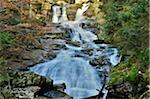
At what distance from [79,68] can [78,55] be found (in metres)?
1.40

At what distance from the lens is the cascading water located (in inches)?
420

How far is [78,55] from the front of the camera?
1332 cm

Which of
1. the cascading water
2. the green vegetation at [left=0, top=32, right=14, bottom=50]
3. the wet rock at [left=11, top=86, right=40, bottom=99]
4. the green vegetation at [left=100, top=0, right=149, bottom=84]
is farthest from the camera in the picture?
the cascading water

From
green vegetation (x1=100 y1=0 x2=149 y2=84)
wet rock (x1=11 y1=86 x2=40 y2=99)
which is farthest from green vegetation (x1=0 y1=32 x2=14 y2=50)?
green vegetation (x1=100 y1=0 x2=149 y2=84)

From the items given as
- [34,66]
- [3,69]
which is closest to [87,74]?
[34,66]

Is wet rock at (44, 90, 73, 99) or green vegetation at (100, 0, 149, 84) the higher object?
green vegetation at (100, 0, 149, 84)

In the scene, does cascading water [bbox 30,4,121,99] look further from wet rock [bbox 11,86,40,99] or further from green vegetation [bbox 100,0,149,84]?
wet rock [bbox 11,86,40,99]

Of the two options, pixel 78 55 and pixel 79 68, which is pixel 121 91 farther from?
pixel 78 55

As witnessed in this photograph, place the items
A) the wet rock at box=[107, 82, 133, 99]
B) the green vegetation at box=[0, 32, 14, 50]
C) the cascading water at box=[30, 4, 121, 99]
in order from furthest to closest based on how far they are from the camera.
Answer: the cascading water at box=[30, 4, 121, 99] < the green vegetation at box=[0, 32, 14, 50] < the wet rock at box=[107, 82, 133, 99]

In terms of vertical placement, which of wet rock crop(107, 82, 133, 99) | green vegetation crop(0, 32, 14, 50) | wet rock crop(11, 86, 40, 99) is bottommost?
wet rock crop(11, 86, 40, 99)

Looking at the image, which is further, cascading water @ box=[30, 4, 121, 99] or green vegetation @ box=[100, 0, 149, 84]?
cascading water @ box=[30, 4, 121, 99]

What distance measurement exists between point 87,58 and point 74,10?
28.1ft

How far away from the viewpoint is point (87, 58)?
1293cm

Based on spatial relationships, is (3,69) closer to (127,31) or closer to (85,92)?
(85,92)
